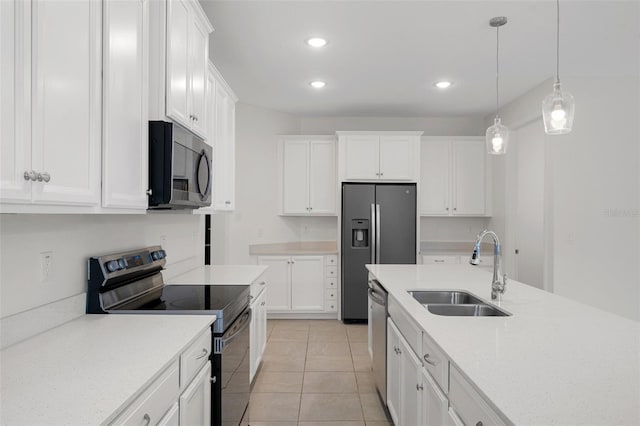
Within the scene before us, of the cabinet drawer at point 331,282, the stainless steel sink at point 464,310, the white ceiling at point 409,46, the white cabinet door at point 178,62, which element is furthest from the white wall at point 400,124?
the stainless steel sink at point 464,310

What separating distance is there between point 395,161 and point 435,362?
3584 mm

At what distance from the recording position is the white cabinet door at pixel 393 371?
206 centimetres

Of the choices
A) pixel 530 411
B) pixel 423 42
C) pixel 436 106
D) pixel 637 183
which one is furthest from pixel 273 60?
pixel 637 183

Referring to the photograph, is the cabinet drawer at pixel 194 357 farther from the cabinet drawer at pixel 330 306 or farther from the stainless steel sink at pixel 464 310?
the cabinet drawer at pixel 330 306

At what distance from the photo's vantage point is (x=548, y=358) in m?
1.16

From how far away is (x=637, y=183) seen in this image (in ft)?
11.9

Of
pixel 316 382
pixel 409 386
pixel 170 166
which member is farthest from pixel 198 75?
pixel 316 382

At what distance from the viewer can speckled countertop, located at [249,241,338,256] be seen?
4.69 meters

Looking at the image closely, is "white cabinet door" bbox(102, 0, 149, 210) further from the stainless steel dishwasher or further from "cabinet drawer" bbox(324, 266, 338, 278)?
"cabinet drawer" bbox(324, 266, 338, 278)

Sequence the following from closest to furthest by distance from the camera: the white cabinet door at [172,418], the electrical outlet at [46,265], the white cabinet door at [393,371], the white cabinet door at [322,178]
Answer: the white cabinet door at [172,418] < the electrical outlet at [46,265] < the white cabinet door at [393,371] < the white cabinet door at [322,178]

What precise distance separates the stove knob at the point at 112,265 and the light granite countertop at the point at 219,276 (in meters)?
0.70

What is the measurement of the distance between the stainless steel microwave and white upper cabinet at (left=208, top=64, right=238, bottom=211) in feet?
2.62

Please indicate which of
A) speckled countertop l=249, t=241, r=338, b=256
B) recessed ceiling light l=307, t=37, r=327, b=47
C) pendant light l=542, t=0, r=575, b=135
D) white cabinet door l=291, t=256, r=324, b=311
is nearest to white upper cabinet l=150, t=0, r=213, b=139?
recessed ceiling light l=307, t=37, r=327, b=47

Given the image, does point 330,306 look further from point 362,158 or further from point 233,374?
point 233,374
